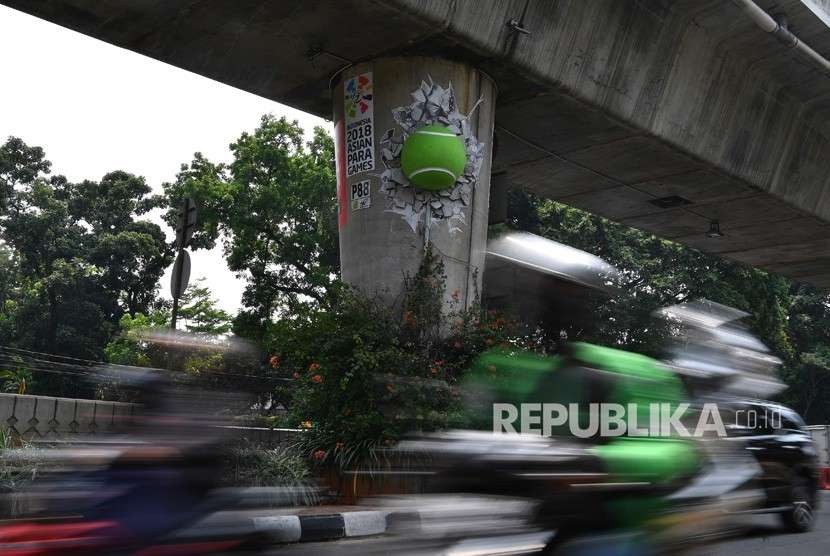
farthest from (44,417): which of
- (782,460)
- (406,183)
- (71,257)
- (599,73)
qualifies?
(71,257)

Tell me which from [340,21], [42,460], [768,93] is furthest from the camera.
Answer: [768,93]

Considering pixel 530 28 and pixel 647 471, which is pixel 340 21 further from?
pixel 647 471

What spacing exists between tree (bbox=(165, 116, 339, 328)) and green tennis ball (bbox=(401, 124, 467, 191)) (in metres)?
17.6

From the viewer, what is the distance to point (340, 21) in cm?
987

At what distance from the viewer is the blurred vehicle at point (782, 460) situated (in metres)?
8.00

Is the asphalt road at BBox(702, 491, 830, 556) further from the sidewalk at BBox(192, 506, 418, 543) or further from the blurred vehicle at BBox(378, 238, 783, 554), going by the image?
the sidewalk at BBox(192, 506, 418, 543)

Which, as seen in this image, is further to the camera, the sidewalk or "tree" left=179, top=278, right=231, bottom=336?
"tree" left=179, top=278, right=231, bottom=336

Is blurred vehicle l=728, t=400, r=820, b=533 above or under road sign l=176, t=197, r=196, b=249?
under

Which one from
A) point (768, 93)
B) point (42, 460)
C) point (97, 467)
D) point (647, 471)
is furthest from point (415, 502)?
point (768, 93)

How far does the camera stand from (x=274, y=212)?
94.4 feet

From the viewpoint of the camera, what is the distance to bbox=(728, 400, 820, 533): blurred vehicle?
800 cm

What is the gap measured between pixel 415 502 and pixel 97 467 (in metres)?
1.41

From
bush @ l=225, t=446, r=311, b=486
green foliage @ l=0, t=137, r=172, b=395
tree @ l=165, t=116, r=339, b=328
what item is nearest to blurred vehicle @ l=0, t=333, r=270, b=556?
bush @ l=225, t=446, r=311, b=486

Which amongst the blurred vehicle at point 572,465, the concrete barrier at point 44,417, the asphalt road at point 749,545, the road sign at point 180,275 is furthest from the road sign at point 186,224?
the blurred vehicle at point 572,465
